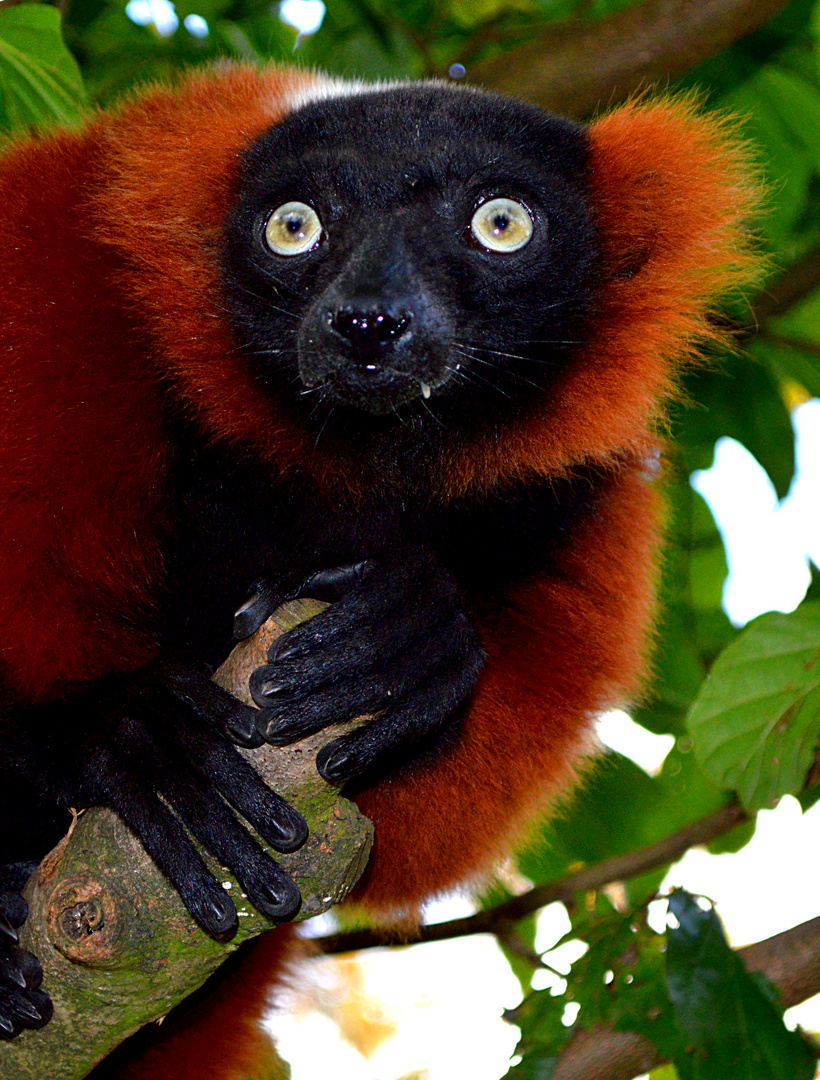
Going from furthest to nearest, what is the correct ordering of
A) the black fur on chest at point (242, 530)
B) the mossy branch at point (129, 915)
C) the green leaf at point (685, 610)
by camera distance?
the green leaf at point (685, 610) < the black fur on chest at point (242, 530) < the mossy branch at point (129, 915)

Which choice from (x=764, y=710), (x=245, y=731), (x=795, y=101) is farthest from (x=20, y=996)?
(x=795, y=101)

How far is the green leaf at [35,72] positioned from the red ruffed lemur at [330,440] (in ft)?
0.38

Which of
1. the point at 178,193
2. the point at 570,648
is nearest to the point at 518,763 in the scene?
the point at 570,648

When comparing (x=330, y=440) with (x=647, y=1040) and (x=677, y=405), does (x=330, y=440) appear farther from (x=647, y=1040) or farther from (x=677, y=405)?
(x=677, y=405)

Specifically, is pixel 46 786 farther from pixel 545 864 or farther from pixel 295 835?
pixel 545 864

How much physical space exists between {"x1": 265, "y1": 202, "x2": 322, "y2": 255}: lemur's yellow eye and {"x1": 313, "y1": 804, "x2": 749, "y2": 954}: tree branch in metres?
1.64

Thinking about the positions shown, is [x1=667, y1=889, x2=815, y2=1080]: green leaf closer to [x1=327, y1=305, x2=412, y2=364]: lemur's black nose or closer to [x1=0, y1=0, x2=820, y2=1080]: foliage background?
[x1=0, y1=0, x2=820, y2=1080]: foliage background

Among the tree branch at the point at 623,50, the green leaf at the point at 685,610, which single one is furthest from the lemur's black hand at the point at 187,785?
the tree branch at the point at 623,50

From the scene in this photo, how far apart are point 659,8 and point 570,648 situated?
1633mm

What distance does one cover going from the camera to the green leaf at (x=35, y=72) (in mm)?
2406

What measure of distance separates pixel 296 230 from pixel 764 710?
1.29 metres

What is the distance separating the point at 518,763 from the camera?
247 cm

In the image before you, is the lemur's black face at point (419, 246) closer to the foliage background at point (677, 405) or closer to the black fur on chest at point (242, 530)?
the black fur on chest at point (242, 530)

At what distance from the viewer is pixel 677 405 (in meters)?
3.41
